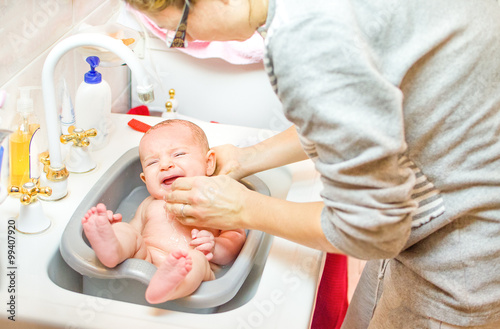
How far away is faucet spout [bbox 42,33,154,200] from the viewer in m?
0.91

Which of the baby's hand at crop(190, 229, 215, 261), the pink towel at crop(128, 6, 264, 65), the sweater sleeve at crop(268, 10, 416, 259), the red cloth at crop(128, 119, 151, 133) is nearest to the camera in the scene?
the sweater sleeve at crop(268, 10, 416, 259)

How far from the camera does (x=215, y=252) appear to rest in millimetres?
1143

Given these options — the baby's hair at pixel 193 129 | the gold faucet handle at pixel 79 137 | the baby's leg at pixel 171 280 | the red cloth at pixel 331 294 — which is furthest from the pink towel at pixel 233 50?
the baby's leg at pixel 171 280

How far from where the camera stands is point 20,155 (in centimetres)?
108

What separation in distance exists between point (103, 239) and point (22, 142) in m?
0.30

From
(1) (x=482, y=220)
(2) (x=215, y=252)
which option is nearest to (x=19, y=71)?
(2) (x=215, y=252)

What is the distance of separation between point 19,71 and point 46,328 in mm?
541

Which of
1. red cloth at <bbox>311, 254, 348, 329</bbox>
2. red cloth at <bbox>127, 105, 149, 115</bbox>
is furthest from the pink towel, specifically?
Result: red cloth at <bbox>311, 254, 348, 329</bbox>

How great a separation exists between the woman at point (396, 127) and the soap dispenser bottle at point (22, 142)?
43 centimetres

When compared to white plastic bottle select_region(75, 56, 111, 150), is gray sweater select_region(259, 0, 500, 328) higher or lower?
higher

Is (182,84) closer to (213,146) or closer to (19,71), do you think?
(213,146)

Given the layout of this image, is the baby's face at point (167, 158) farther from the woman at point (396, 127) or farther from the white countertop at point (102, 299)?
the woman at point (396, 127)

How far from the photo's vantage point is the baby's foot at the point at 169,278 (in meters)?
0.89

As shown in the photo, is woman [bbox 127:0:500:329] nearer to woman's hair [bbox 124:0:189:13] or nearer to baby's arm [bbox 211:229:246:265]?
woman's hair [bbox 124:0:189:13]
